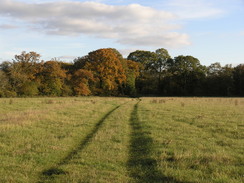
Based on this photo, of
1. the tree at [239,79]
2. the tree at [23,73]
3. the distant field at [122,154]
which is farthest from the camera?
the tree at [239,79]

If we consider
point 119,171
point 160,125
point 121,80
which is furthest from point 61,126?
point 121,80

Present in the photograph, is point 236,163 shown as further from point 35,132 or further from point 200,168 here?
point 35,132

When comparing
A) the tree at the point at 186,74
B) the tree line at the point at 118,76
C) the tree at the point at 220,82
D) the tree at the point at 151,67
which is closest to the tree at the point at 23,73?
the tree line at the point at 118,76

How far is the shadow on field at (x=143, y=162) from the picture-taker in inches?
260

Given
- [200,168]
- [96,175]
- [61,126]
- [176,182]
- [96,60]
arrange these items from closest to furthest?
1. [176,182]
2. [96,175]
3. [200,168]
4. [61,126]
5. [96,60]

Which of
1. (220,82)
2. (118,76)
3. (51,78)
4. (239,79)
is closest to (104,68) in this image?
(118,76)

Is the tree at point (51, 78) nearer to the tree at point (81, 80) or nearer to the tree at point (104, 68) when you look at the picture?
the tree at point (81, 80)

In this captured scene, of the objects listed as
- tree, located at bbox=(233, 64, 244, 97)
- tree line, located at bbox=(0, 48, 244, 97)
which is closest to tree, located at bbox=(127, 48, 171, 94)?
tree line, located at bbox=(0, 48, 244, 97)

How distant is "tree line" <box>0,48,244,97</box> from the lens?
53.4m

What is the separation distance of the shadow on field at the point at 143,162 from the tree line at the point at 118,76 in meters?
44.4

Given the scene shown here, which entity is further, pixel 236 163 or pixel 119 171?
pixel 236 163

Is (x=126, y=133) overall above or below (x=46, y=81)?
below

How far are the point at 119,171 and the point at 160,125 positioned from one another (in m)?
7.94

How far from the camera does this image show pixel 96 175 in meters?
6.71
